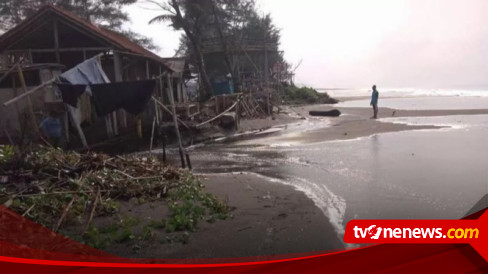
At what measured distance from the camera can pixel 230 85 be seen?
25688mm

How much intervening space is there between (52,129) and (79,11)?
16.4 m

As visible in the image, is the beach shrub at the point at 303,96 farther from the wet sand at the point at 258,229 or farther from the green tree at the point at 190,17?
the wet sand at the point at 258,229

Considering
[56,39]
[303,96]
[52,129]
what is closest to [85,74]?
[52,129]

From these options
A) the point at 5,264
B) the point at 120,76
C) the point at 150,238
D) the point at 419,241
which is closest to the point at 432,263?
the point at 419,241

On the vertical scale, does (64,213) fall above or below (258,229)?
above

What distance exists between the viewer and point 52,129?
968 cm

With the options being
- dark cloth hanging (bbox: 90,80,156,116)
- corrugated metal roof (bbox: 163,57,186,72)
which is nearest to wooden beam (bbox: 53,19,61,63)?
dark cloth hanging (bbox: 90,80,156,116)

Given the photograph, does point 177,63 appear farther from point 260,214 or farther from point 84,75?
point 260,214

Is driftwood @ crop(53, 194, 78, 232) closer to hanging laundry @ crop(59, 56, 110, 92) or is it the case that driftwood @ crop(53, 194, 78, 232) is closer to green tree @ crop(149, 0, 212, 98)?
hanging laundry @ crop(59, 56, 110, 92)

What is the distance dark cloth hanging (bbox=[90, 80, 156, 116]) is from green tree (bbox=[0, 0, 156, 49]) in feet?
44.0

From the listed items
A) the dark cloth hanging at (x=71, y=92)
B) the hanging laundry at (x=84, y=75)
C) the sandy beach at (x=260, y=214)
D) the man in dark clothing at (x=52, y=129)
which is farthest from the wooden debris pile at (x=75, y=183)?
the man in dark clothing at (x=52, y=129)

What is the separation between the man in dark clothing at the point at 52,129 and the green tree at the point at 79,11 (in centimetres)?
1239

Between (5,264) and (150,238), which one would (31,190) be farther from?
(5,264)

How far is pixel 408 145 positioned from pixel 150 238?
7.61 metres
